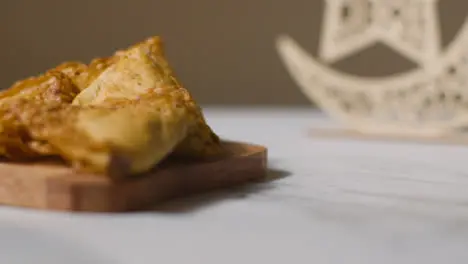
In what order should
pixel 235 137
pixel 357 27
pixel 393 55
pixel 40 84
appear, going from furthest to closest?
pixel 393 55, pixel 357 27, pixel 235 137, pixel 40 84

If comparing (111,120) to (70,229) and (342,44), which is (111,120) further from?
(342,44)

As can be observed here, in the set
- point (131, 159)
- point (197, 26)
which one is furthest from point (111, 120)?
point (197, 26)

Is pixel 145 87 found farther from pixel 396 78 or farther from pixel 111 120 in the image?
pixel 396 78

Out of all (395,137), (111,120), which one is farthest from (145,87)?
(395,137)

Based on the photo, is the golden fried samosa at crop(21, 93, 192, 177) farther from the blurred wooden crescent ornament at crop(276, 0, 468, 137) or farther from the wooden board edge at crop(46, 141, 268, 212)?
the blurred wooden crescent ornament at crop(276, 0, 468, 137)

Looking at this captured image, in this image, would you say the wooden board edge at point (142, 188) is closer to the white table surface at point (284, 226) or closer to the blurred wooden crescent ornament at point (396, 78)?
the white table surface at point (284, 226)

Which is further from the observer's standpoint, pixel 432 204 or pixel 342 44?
pixel 342 44
